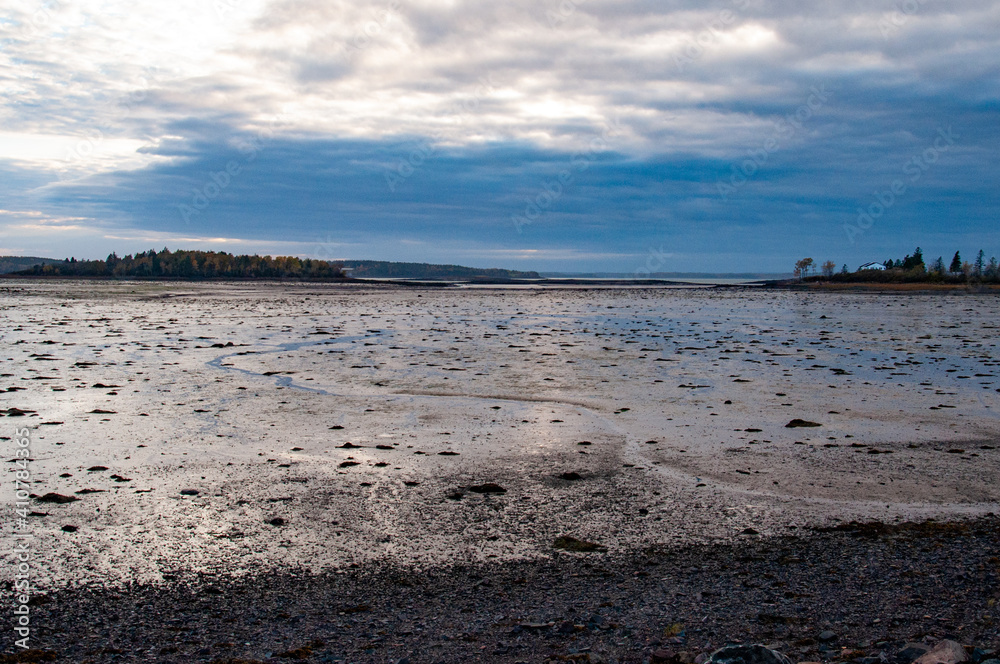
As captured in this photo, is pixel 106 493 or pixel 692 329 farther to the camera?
pixel 692 329

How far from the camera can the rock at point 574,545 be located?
19.7 ft

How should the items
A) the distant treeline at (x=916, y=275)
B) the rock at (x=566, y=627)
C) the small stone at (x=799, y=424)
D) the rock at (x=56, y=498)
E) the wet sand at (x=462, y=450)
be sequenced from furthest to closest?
the distant treeline at (x=916, y=275) < the small stone at (x=799, y=424) < the rock at (x=56, y=498) < the wet sand at (x=462, y=450) < the rock at (x=566, y=627)

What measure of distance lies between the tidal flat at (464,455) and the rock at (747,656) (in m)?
1.26

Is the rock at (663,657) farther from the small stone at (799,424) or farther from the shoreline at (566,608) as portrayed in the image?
the small stone at (799,424)

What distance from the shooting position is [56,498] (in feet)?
22.6

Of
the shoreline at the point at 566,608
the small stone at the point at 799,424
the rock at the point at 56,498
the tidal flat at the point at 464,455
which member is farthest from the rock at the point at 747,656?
the small stone at the point at 799,424

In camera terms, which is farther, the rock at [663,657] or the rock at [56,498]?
the rock at [56,498]

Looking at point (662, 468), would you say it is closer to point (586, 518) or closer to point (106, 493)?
point (586, 518)

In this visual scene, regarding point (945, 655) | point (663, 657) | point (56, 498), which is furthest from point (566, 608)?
point (56, 498)

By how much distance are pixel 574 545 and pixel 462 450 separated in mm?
3381

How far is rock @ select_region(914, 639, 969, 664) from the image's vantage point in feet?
13.3

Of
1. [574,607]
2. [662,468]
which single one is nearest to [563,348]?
[662,468]

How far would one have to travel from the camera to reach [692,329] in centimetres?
2927

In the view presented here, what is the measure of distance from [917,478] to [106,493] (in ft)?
29.7
